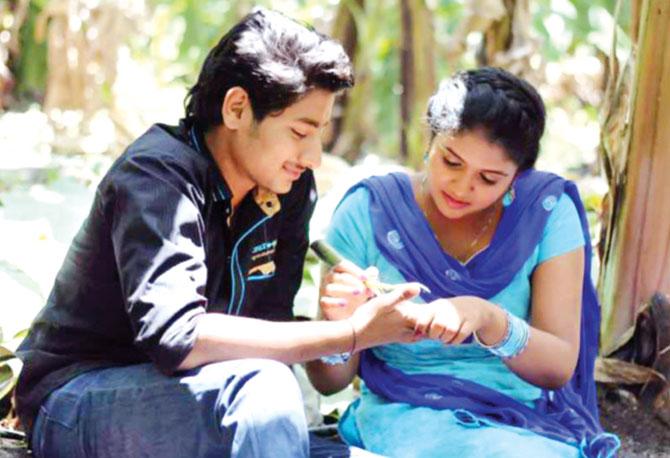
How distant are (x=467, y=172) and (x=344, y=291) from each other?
441 mm

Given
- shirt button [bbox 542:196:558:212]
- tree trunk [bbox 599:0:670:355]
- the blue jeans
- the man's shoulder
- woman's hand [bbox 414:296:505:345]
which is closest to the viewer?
the blue jeans

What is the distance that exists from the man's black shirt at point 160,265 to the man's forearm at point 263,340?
38 millimetres

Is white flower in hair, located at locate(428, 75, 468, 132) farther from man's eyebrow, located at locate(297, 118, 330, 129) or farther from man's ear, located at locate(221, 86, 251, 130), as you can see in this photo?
man's ear, located at locate(221, 86, 251, 130)

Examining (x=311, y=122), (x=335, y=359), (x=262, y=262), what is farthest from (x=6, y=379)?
(x=311, y=122)

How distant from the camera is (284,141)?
2.75 meters

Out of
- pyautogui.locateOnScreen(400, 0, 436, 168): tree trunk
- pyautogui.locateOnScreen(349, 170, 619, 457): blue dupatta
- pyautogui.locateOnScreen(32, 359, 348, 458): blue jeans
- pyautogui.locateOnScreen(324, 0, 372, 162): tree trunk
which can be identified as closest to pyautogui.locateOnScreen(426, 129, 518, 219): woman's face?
pyautogui.locateOnScreen(349, 170, 619, 457): blue dupatta

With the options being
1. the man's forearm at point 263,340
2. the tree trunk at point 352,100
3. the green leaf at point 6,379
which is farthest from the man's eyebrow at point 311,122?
the tree trunk at point 352,100

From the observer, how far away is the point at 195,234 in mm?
2617

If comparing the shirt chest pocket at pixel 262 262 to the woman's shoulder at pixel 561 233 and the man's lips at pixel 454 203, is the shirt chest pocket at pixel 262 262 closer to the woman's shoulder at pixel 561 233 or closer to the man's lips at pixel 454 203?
the man's lips at pixel 454 203

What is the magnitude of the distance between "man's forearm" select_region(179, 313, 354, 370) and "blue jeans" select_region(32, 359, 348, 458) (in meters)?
0.04

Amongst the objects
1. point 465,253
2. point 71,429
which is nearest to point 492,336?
point 465,253

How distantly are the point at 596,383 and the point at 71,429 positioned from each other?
1650 millimetres

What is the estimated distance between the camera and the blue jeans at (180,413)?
2.42m

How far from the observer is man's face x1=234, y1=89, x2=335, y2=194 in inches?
108
